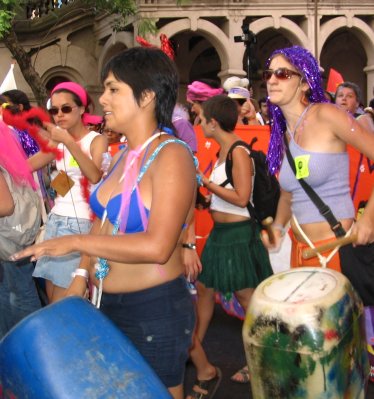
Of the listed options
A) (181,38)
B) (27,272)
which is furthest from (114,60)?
(181,38)

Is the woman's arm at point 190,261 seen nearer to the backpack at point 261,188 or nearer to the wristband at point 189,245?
the wristband at point 189,245

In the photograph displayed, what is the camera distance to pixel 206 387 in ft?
12.7

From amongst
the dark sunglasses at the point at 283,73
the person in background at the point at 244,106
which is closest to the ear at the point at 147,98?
the dark sunglasses at the point at 283,73

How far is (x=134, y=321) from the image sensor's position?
2189 millimetres

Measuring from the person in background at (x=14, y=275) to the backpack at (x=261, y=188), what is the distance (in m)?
1.47

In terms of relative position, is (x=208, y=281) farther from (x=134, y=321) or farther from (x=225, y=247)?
(x=134, y=321)

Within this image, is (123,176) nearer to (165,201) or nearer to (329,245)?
(165,201)

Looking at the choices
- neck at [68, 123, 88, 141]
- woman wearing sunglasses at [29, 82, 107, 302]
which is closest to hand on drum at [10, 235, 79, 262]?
woman wearing sunglasses at [29, 82, 107, 302]

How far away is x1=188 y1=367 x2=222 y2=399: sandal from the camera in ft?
12.5

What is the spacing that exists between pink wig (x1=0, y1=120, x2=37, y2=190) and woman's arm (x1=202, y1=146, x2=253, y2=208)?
136 cm

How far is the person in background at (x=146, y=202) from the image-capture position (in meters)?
2.10

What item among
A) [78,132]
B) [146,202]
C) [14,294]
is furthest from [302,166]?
[78,132]

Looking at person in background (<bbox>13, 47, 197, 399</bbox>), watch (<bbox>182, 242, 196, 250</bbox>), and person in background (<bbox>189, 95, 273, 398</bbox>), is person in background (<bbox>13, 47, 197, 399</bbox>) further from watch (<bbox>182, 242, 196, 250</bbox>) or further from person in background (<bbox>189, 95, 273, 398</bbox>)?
person in background (<bbox>189, 95, 273, 398</bbox>)

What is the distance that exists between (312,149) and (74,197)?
1.65 m
